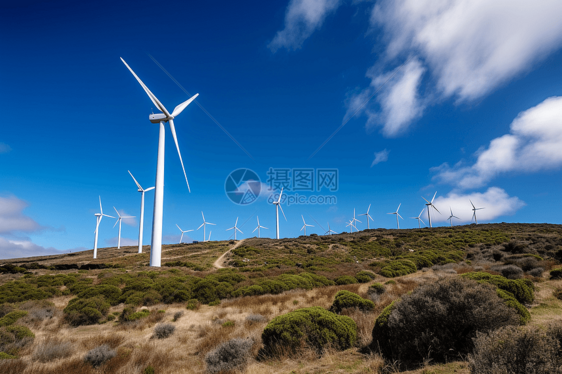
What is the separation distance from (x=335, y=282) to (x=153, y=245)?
2927 centimetres

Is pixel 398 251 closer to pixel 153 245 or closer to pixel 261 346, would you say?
pixel 153 245

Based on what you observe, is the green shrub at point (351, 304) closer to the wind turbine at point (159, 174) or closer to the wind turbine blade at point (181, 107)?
the wind turbine at point (159, 174)

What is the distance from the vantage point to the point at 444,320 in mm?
7625

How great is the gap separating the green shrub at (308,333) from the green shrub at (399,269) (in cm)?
2263

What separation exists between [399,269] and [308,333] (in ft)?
85.3

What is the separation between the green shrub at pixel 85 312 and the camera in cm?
1805

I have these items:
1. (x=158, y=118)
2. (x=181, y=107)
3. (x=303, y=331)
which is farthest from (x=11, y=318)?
(x=181, y=107)

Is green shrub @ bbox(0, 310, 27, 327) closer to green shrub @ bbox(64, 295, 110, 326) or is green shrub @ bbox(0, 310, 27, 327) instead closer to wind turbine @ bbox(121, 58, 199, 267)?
green shrub @ bbox(64, 295, 110, 326)

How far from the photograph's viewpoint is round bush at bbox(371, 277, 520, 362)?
7.33m

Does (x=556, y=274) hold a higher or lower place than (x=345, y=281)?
higher

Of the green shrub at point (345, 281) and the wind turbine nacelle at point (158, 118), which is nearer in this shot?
the green shrub at point (345, 281)

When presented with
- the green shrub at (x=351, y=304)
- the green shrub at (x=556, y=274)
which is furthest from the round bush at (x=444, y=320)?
the green shrub at (x=556, y=274)

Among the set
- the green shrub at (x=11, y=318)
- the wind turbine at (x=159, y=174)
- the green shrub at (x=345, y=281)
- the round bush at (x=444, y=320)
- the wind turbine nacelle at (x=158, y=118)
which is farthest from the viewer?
the wind turbine nacelle at (x=158, y=118)

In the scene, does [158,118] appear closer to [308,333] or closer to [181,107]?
[181,107]
